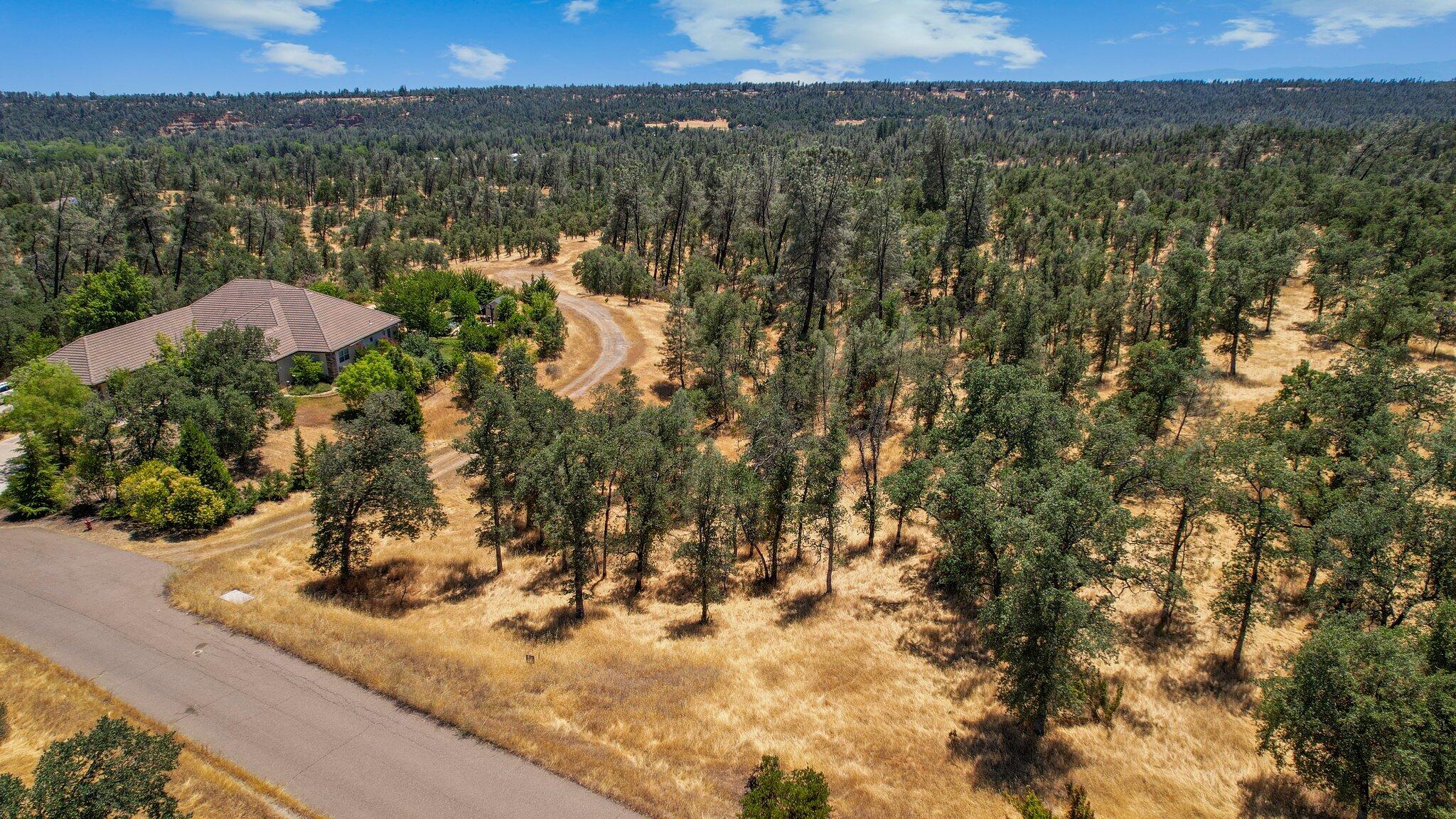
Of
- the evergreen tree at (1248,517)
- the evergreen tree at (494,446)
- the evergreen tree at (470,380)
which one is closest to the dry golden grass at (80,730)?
the evergreen tree at (494,446)

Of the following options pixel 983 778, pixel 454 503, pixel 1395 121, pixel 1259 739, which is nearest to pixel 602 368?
pixel 454 503

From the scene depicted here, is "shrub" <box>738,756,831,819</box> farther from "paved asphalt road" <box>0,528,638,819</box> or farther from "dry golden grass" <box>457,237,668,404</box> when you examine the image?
"dry golden grass" <box>457,237,668,404</box>

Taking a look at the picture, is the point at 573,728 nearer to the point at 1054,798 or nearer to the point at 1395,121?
the point at 1054,798

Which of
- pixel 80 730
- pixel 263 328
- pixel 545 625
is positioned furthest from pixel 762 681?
pixel 263 328

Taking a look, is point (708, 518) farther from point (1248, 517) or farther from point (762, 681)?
point (1248, 517)

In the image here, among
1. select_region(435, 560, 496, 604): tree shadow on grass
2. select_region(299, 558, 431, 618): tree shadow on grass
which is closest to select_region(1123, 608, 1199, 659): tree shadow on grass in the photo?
select_region(435, 560, 496, 604): tree shadow on grass

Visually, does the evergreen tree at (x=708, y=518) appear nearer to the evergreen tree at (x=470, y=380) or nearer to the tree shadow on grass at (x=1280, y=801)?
the tree shadow on grass at (x=1280, y=801)
